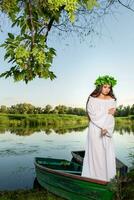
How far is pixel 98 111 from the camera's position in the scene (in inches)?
363

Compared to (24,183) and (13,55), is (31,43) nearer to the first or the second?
(13,55)

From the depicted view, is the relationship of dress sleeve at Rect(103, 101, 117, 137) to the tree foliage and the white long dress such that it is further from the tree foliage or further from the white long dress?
the tree foliage

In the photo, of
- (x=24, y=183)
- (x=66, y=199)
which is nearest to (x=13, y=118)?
(x=24, y=183)

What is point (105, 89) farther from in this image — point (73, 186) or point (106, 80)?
point (73, 186)

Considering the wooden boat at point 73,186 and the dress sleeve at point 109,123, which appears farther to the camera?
the dress sleeve at point 109,123

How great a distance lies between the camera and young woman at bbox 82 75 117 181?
30.1 feet

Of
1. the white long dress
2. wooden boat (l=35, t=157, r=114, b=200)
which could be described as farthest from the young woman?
wooden boat (l=35, t=157, r=114, b=200)

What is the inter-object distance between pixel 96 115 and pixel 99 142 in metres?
0.59

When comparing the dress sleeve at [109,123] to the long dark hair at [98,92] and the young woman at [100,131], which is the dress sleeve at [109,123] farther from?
the long dark hair at [98,92]

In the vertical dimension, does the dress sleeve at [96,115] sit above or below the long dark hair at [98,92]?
below

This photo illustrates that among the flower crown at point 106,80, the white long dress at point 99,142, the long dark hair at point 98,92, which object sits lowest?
the white long dress at point 99,142

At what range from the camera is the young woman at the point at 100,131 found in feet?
30.1

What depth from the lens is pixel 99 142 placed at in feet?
30.5

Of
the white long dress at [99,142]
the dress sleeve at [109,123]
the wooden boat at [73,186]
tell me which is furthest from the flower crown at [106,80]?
the wooden boat at [73,186]
